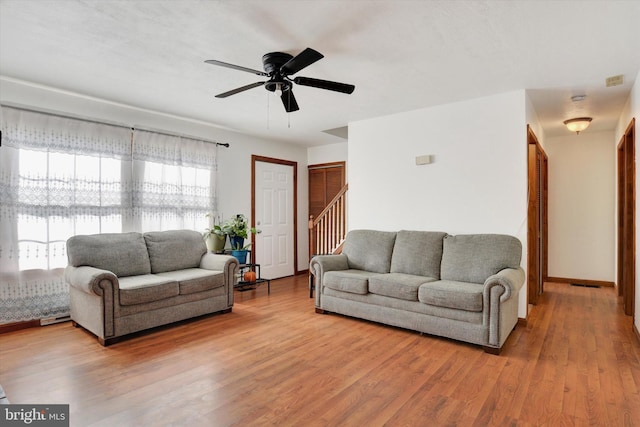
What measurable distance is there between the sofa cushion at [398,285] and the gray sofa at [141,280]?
1733 mm

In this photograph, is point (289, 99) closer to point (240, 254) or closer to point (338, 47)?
point (338, 47)

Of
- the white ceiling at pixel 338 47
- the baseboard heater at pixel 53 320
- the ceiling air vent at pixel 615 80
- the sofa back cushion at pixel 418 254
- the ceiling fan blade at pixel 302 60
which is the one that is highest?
the white ceiling at pixel 338 47

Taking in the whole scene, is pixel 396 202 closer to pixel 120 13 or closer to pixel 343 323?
pixel 343 323

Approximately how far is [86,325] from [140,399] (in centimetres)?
163

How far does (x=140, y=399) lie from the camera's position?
231 centimetres

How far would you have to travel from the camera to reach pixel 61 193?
3.93 meters

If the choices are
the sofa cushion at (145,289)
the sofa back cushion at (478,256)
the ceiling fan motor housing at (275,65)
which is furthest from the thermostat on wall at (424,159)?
the sofa cushion at (145,289)

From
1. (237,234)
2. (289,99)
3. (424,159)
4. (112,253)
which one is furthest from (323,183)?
(112,253)

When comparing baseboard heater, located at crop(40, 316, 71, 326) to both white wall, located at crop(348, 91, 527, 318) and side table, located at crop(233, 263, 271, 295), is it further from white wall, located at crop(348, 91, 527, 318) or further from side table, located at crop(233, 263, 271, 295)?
white wall, located at crop(348, 91, 527, 318)

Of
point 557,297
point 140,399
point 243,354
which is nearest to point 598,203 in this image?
point 557,297

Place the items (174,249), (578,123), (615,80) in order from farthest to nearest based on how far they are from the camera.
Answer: (578,123) → (174,249) → (615,80)

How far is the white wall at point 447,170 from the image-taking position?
3.89 m

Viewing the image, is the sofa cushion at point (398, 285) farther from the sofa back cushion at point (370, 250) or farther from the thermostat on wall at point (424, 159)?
the thermostat on wall at point (424, 159)

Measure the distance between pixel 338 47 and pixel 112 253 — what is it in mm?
3133
